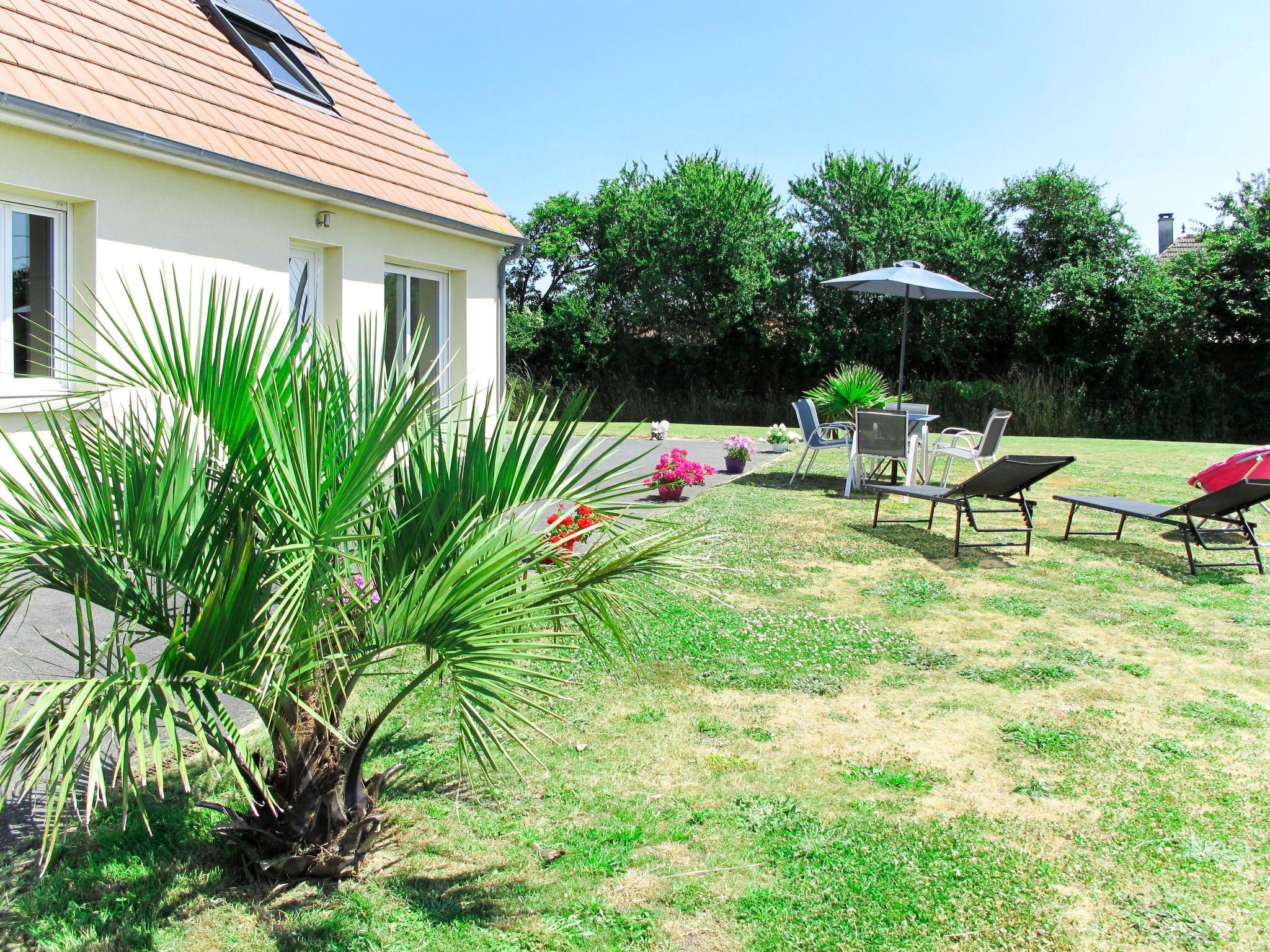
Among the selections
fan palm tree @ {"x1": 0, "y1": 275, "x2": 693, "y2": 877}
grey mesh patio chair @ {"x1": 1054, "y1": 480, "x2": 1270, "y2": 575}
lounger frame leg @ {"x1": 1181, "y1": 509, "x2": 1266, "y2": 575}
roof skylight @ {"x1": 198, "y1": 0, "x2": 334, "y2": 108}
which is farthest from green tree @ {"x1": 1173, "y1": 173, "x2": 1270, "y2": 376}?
fan palm tree @ {"x1": 0, "y1": 275, "x2": 693, "y2": 877}

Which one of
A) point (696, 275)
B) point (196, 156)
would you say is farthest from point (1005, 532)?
point (696, 275)

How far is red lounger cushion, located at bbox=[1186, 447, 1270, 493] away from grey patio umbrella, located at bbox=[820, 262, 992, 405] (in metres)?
3.70

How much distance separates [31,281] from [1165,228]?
3901cm

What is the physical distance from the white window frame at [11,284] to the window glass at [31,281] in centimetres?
2

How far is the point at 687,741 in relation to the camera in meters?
3.85

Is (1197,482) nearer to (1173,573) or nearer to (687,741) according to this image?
(1173,573)

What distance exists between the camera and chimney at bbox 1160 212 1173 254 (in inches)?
1427

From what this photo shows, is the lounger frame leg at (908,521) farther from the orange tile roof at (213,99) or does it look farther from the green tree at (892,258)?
the green tree at (892,258)

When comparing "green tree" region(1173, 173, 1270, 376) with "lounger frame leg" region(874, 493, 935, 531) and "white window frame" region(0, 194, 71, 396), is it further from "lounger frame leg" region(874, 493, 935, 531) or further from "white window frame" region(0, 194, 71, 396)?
"white window frame" region(0, 194, 71, 396)

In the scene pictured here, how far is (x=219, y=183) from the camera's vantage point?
7.58 m

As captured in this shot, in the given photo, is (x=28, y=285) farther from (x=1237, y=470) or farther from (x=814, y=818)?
(x=1237, y=470)

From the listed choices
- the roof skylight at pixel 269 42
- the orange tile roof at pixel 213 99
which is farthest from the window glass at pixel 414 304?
the roof skylight at pixel 269 42

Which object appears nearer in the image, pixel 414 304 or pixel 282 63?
pixel 282 63

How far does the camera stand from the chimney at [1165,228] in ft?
119
